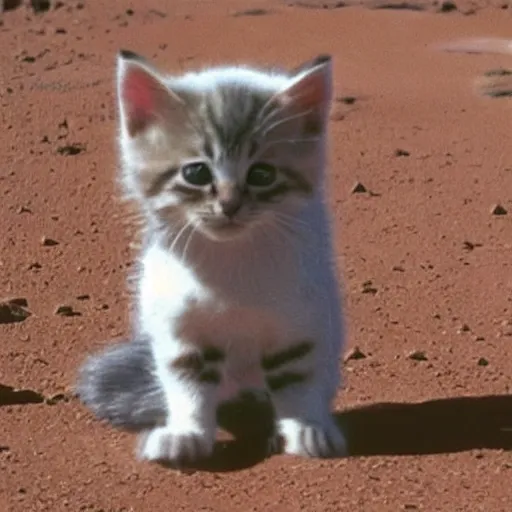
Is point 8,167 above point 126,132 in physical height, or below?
below

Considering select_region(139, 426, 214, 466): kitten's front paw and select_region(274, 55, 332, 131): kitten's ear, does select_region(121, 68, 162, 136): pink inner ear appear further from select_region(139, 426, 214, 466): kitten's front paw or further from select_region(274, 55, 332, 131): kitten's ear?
select_region(139, 426, 214, 466): kitten's front paw

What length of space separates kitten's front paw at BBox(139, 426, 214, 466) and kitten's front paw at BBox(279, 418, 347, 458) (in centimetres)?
26

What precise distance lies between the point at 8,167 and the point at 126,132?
4.31 m

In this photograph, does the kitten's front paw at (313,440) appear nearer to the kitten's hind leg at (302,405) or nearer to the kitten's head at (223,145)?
the kitten's hind leg at (302,405)

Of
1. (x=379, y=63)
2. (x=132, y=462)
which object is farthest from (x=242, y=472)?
(x=379, y=63)

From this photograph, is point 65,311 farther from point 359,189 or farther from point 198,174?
point 359,189

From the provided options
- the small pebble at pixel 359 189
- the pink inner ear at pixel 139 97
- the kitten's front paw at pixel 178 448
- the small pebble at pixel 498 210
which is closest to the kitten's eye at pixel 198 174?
the pink inner ear at pixel 139 97

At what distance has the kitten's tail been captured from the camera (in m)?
4.65

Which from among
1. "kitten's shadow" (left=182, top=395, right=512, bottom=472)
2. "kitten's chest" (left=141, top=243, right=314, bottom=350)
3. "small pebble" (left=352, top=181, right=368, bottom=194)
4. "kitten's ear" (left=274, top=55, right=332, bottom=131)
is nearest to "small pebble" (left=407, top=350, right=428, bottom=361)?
"kitten's shadow" (left=182, top=395, right=512, bottom=472)

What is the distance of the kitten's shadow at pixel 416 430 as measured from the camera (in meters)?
4.43

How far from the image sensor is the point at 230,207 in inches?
158

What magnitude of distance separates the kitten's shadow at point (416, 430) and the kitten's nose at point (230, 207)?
83 centimetres

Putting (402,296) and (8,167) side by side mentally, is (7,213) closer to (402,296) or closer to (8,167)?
(8,167)

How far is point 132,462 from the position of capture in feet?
14.4
